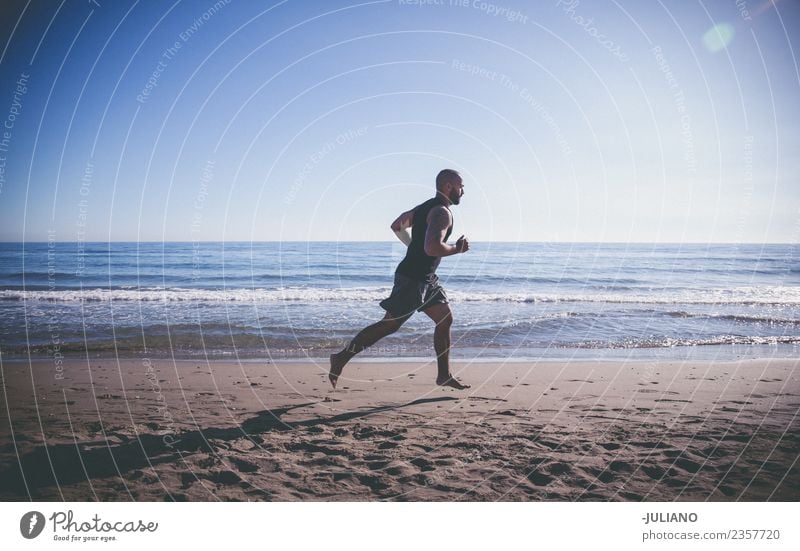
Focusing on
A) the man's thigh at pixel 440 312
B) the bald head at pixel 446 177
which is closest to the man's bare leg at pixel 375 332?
the man's thigh at pixel 440 312

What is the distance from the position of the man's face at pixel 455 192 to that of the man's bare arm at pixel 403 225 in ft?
1.64

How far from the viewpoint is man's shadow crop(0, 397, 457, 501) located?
11.7 feet

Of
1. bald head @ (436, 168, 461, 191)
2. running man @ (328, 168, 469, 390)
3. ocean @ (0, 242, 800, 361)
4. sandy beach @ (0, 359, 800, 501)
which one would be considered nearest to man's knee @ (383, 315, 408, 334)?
running man @ (328, 168, 469, 390)

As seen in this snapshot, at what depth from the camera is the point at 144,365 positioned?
7801mm

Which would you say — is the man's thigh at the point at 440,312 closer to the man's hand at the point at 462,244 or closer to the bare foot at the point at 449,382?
the bare foot at the point at 449,382

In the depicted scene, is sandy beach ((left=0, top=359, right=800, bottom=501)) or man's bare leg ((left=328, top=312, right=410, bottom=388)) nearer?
sandy beach ((left=0, top=359, right=800, bottom=501))

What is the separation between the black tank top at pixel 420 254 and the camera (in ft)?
18.0

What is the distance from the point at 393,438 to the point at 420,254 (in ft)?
6.70

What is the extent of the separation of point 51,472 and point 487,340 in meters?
7.99

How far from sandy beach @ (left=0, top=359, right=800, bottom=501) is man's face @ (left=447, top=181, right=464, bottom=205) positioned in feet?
7.74

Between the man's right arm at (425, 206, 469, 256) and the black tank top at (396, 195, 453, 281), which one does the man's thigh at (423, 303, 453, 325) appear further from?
the man's right arm at (425, 206, 469, 256)

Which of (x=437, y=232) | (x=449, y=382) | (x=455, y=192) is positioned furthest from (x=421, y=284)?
(x=449, y=382)
